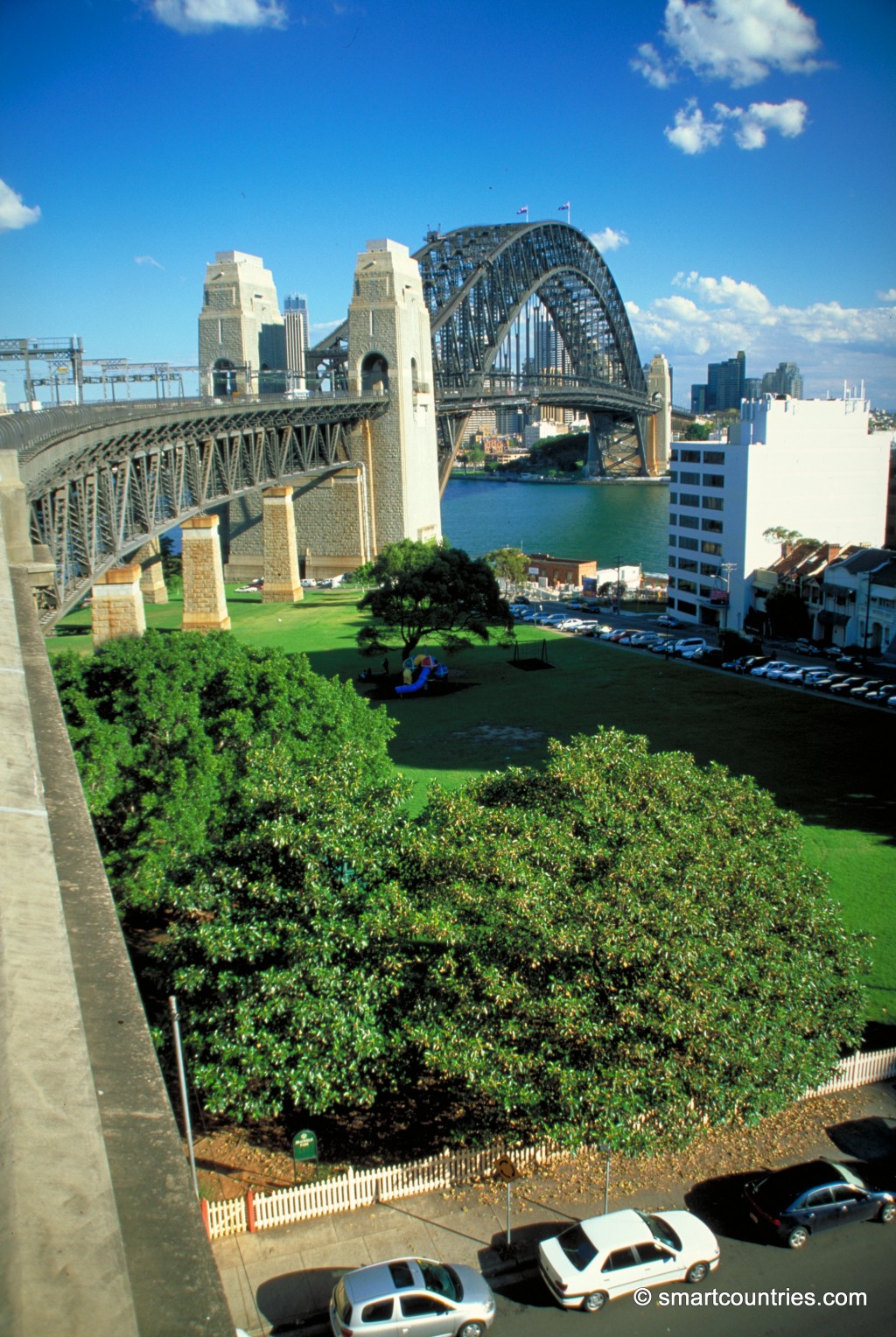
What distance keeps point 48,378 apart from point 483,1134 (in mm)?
46875

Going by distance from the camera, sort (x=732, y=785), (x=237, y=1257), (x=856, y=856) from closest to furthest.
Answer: (x=237, y=1257) < (x=732, y=785) < (x=856, y=856)

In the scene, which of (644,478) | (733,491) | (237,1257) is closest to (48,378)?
(733,491)

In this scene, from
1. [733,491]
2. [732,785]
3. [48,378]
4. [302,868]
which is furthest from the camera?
[733,491]

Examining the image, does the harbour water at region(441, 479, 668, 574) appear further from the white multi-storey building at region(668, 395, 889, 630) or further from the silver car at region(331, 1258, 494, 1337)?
the silver car at region(331, 1258, 494, 1337)

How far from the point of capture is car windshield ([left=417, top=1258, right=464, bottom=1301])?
920 centimetres

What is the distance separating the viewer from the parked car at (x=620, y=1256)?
31.2 feet

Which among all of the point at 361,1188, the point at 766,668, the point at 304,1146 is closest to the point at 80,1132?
the point at 361,1188

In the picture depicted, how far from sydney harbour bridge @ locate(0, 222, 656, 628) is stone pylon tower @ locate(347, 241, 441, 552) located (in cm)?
129

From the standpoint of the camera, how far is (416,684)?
37.0 m

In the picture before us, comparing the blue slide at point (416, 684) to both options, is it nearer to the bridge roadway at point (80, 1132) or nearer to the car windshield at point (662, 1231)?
the car windshield at point (662, 1231)

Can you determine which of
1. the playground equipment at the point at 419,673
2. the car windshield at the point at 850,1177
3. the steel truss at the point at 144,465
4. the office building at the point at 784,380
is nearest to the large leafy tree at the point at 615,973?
the car windshield at the point at 850,1177

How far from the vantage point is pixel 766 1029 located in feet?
34.1

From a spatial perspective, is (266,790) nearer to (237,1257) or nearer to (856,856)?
(237,1257)

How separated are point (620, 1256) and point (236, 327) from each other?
64.3 metres
